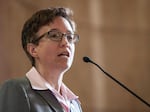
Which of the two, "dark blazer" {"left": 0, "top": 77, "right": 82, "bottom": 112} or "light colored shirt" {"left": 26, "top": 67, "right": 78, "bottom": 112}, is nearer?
"dark blazer" {"left": 0, "top": 77, "right": 82, "bottom": 112}

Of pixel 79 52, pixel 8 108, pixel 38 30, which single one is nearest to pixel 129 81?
pixel 79 52

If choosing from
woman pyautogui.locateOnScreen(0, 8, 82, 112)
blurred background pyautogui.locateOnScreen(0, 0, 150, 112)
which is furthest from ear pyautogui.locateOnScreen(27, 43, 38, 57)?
blurred background pyautogui.locateOnScreen(0, 0, 150, 112)

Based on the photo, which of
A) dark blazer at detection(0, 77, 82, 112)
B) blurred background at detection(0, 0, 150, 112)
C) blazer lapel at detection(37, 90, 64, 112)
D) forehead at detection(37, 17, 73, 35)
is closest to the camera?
dark blazer at detection(0, 77, 82, 112)

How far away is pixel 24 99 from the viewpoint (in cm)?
149

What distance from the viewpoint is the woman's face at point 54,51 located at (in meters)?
1.65

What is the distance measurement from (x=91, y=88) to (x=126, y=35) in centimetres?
60

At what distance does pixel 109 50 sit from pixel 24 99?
6.18 ft

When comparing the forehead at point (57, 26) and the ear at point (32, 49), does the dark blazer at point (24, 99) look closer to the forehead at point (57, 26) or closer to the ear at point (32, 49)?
the ear at point (32, 49)

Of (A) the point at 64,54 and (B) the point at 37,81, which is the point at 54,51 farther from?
(B) the point at 37,81

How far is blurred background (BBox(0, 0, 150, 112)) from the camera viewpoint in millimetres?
3207

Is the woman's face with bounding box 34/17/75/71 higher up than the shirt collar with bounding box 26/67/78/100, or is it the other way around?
the woman's face with bounding box 34/17/75/71

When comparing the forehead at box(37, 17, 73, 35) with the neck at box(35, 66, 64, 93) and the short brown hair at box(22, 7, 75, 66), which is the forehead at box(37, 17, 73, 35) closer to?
the short brown hair at box(22, 7, 75, 66)

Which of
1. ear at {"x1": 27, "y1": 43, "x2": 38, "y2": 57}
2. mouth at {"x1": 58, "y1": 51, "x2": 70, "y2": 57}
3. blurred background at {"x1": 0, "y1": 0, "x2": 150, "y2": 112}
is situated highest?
ear at {"x1": 27, "y1": 43, "x2": 38, "y2": 57}

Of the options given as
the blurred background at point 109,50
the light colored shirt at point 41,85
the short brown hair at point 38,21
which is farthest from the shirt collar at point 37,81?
the blurred background at point 109,50
